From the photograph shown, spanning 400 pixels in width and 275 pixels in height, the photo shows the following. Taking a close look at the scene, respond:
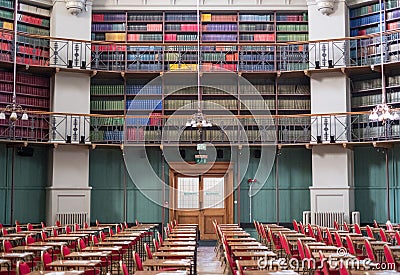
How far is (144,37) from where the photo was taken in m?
14.4

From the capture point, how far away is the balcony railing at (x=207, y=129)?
A: 1344cm

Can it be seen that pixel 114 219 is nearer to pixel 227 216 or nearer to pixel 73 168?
pixel 73 168

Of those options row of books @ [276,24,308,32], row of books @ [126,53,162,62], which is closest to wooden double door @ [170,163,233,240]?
row of books @ [126,53,162,62]

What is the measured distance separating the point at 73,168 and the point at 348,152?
20.1ft

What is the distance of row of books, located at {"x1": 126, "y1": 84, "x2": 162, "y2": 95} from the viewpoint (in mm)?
14287

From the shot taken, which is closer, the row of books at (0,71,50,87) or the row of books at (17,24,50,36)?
the row of books at (0,71,50,87)

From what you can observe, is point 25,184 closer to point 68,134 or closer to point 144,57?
point 68,134

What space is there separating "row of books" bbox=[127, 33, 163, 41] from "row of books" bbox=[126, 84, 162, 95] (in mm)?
1103

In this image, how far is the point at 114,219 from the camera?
14250 mm

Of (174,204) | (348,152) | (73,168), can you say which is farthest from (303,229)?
(73,168)

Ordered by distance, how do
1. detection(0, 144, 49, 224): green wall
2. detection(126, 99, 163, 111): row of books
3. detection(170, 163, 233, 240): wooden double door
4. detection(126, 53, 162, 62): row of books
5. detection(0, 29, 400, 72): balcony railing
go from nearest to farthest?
detection(0, 144, 49, 224): green wall < detection(0, 29, 400, 72): balcony railing < detection(126, 53, 162, 62): row of books < detection(126, 99, 163, 111): row of books < detection(170, 163, 233, 240): wooden double door

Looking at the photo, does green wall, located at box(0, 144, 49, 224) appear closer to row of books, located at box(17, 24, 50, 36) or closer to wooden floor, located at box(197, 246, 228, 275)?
row of books, located at box(17, 24, 50, 36)

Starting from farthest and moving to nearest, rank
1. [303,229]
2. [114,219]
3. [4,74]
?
[114,219]
[4,74]
[303,229]

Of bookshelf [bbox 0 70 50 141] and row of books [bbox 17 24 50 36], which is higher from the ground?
row of books [bbox 17 24 50 36]
